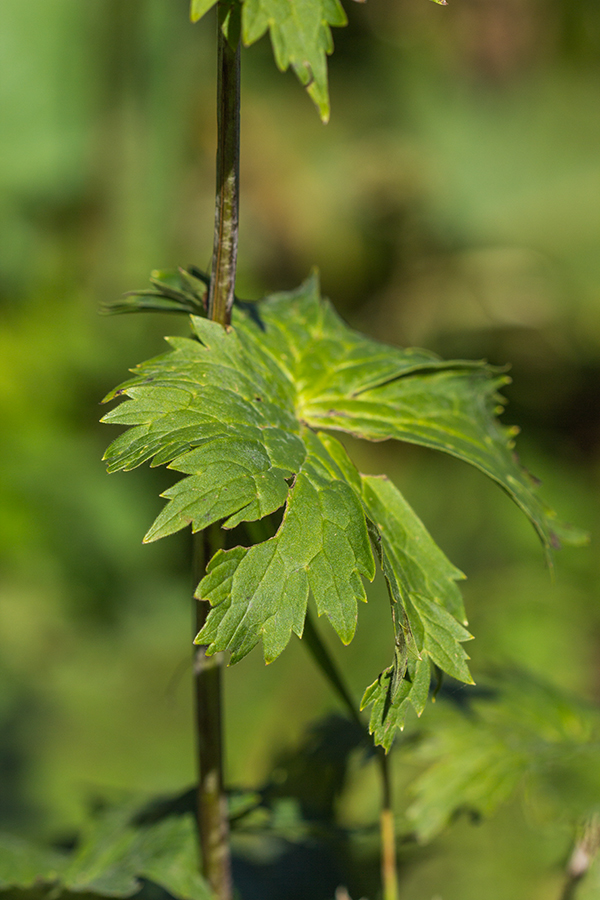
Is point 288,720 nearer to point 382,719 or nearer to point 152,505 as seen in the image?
point 152,505

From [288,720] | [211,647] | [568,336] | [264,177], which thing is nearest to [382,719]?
[211,647]

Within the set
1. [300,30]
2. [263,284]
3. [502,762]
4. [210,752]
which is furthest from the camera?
[263,284]

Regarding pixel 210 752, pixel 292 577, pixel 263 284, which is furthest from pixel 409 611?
pixel 263 284

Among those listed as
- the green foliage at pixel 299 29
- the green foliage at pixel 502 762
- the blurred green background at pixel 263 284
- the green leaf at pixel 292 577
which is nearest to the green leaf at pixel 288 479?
the green leaf at pixel 292 577

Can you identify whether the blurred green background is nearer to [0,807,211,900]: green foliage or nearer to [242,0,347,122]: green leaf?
[0,807,211,900]: green foliage

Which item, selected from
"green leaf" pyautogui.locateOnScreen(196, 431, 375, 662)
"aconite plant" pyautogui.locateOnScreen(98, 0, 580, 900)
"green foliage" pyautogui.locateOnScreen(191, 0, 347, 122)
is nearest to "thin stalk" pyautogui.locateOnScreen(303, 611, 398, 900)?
"aconite plant" pyautogui.locateOnScreen(98, 0, 580, 900)

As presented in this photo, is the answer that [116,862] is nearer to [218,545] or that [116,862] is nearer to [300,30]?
[218,545]

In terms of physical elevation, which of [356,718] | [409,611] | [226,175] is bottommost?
[356,718]
